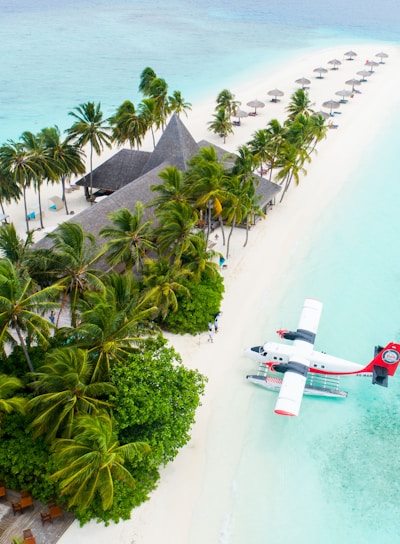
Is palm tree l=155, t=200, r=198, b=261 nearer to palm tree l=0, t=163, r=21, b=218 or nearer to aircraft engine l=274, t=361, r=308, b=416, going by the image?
aircraft engine l=274, t=361, r=308, b=416

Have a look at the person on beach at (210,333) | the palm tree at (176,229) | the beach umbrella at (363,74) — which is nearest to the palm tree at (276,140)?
the palm tree at (176,229)

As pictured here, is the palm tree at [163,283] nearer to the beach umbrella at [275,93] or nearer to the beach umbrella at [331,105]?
the beach umbrella at [331,105]

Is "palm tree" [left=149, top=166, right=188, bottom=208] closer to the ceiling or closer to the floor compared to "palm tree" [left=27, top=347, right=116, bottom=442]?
closer to the ceiling

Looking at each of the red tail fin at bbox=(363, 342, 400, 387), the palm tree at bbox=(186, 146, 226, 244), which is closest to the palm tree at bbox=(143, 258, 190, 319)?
the palm tree at bbox=(186, 146, 226, 244)

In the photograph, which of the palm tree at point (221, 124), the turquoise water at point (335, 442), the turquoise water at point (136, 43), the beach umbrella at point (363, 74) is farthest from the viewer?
the beach umbrella at point (363, 74)

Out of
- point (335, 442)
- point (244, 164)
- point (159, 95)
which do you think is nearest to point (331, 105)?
point (159, 95)

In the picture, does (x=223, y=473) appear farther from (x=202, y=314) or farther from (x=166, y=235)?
(x=166, y=235)

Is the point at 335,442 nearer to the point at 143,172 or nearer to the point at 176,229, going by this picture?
the point at 176,229
